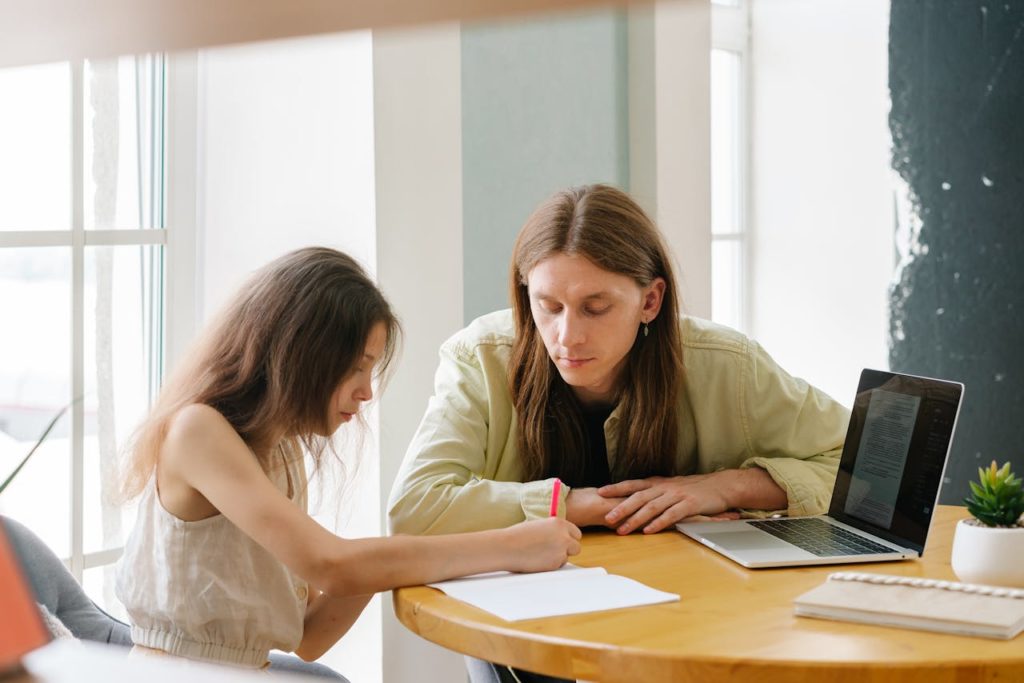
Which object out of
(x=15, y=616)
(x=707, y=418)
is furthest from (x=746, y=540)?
(x=15, y=616)

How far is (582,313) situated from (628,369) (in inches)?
7.8

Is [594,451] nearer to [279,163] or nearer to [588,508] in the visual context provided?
[588,508]

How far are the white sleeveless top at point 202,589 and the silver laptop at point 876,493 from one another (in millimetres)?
620

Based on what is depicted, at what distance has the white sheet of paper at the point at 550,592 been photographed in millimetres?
1274

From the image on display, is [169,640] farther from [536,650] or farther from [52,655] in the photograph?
[52,655]

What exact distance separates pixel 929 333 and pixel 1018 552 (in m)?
2.51

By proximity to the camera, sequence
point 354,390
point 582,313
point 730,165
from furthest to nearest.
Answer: point 730,165 → point 582,313 → point 354,390

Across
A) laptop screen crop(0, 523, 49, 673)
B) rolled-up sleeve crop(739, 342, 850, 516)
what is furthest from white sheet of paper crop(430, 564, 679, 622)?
laptop screen crop(0, 523, 49, 673)

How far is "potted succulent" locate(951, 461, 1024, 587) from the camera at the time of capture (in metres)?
1.34

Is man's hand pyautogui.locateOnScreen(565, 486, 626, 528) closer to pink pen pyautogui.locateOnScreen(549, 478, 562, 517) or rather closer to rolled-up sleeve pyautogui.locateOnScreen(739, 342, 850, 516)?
pink pen pyautogui.locateOnScreen(549, 478, 562, 517)

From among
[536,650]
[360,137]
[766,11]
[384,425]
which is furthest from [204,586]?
[766,11]

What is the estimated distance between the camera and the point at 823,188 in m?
4.03

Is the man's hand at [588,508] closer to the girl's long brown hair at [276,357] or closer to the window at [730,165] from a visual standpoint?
the girl's long brown hair at [276,357]

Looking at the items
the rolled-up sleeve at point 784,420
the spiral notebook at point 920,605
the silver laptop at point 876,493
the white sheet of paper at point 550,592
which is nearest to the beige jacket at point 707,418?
the rolled-up sleeve at point 784,420
